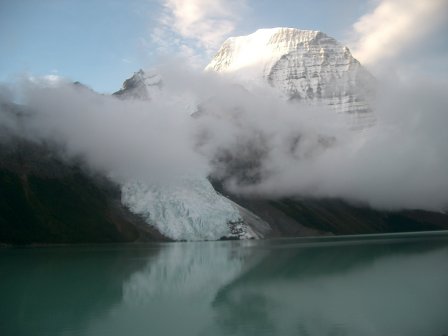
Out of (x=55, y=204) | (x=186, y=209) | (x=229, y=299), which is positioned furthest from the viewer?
(x=186, y=209)

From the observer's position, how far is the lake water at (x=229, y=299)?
25.0 metres

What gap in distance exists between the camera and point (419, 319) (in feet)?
83.1

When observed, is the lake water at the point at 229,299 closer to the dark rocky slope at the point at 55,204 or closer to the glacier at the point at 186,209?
the dark rocky slope at the point at 55,204

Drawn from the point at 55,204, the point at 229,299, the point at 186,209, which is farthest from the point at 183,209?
the point at 229,299

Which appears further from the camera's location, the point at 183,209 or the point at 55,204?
the point at 183,209

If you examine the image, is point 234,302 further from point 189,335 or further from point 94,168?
point 94,168

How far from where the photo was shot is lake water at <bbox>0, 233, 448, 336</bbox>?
25.0 m

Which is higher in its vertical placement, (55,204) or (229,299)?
(55,204)

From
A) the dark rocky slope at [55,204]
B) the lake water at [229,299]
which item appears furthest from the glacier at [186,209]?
the lake water at [229,299]

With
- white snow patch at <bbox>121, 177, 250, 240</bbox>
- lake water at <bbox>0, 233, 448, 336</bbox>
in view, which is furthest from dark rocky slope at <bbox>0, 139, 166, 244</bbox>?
lake water at <bbox>0, 233, 448, 336</bbox>

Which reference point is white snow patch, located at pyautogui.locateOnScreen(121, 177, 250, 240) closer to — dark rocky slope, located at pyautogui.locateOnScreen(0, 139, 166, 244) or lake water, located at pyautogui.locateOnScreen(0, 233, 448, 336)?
dark rocky slope, located at pyautogui.locateOnScreen(0, 139, 166, 244)

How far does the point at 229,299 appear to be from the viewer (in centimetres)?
3391

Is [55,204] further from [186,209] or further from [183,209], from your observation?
[186,209]

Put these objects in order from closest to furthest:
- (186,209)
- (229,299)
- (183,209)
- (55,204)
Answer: (229,299) → (55,204) → (186,209) → (183,209)
